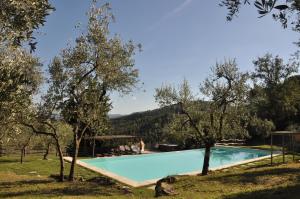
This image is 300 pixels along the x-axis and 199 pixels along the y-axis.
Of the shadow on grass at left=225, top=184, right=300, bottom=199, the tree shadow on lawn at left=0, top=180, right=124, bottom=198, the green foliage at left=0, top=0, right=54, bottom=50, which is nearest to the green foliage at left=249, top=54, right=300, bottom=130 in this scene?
the shadow on grass at left=225, top=184, right=300, bottom=199

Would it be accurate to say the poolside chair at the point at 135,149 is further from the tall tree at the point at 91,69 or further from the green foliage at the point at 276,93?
→ the tall tree at the point at 91,69

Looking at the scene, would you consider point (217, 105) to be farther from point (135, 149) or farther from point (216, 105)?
point (135, 149)

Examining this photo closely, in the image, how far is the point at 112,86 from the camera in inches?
743

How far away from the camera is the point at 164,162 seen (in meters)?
34.1

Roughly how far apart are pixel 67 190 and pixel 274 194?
8.81 metres

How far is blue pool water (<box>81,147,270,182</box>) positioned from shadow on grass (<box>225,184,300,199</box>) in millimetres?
13722

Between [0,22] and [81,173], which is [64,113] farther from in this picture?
[0,22]

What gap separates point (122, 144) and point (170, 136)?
1702 cm

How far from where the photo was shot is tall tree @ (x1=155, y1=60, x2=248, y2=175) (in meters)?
20.5

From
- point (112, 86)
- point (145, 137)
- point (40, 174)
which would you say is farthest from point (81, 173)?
point (145, 137)

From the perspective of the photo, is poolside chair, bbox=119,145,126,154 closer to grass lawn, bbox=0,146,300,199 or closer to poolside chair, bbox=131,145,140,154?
poolside chair, bbox=131,145,140,154

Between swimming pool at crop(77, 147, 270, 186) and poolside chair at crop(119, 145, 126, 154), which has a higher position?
poolside chair at crop(119, 145, 126, 154)

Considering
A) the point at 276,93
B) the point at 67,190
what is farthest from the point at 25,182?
the point at 276,93

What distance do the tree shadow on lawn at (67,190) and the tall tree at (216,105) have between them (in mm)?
6371
